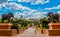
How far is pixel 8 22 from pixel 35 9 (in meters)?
1.02

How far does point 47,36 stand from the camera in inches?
211

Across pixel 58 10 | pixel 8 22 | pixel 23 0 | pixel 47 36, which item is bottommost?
pixel 47 36

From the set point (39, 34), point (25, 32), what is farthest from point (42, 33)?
point (25, 32)

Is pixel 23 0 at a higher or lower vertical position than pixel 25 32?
higher

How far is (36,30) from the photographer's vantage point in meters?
5.58

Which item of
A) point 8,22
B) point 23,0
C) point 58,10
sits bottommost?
point 8,22

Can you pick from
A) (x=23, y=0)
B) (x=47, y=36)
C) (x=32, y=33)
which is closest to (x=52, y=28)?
(x=47, y=36)

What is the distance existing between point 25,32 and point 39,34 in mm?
501

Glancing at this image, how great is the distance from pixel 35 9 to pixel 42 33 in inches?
33.8

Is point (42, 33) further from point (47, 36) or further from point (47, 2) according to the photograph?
point (47, 2)

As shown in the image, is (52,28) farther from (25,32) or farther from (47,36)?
(25,32)

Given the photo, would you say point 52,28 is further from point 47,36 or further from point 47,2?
point 47,2

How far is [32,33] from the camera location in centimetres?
557

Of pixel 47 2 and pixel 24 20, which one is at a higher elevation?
pixel 47 2
